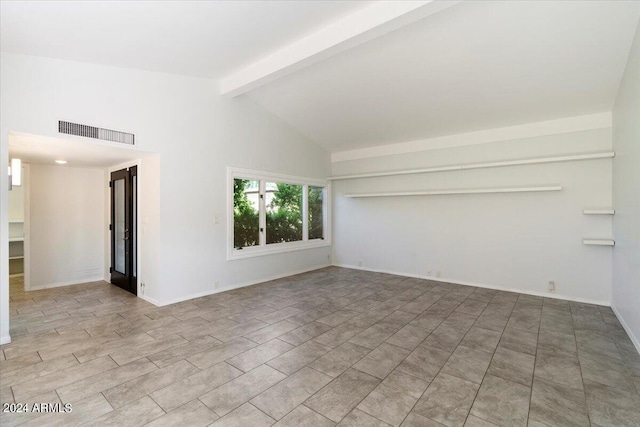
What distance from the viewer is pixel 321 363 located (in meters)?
2.80

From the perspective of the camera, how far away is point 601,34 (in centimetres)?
314

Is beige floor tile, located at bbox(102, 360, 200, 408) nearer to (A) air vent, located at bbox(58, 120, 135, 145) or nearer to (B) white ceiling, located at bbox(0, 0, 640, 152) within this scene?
(A) air vent, located at bbox(58, 120, 135, 145)

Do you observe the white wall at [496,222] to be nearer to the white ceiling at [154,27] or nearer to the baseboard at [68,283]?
the white ceiling at [154,27]

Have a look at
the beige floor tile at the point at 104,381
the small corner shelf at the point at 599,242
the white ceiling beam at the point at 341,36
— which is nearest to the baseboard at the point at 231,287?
the beige floor tile at the point at 104,381

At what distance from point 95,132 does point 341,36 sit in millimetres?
3241

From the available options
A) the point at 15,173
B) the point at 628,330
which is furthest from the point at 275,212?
the point at 628,330

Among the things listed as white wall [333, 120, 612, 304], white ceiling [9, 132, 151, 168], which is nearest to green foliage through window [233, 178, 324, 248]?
white wall [333, 120, 612, 304]

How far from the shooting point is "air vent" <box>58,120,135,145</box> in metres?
3.55

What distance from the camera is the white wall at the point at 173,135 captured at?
332cm

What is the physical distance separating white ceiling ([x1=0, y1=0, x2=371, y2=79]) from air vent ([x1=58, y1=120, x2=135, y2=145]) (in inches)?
30.3

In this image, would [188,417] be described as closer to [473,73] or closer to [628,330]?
[628,330]

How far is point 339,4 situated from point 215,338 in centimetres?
379

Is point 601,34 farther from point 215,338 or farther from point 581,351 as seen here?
point 215,338

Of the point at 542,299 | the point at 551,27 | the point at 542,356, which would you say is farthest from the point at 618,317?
the point at 551,27
